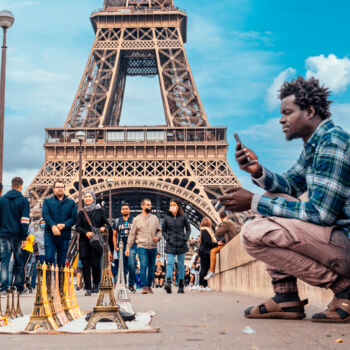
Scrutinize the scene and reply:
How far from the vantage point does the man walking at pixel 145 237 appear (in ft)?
38.7

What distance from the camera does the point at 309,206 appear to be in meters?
4.12

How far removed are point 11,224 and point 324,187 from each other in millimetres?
7222

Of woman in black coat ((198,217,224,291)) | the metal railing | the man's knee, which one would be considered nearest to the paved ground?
the man's knee

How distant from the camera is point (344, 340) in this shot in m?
3.44

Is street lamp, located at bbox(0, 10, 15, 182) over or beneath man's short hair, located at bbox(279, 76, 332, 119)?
over

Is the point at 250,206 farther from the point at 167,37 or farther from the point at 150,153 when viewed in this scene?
the point at 167,37

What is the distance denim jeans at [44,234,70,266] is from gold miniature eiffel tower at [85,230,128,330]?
20.1ft

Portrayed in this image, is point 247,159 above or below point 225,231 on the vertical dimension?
above

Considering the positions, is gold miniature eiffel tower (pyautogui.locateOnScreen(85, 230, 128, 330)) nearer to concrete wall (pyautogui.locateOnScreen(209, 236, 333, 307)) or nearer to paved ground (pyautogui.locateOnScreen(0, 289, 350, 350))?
paved ground (pyautogui.locateOnScreen(0, 289, 350, 350))

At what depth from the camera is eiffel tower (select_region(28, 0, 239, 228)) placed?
40.5 meters

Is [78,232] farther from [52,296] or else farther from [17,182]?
[52,296]

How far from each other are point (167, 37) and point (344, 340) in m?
43.9

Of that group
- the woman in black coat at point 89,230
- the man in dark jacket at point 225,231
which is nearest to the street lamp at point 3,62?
the woman in black coat at point 89,230

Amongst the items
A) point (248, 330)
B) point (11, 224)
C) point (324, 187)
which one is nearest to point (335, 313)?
point (248, 330)
